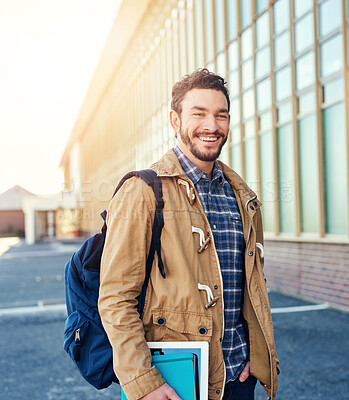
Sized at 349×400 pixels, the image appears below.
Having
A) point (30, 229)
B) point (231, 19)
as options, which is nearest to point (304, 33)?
point (231, 19)

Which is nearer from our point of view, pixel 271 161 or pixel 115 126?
pixel 271 161

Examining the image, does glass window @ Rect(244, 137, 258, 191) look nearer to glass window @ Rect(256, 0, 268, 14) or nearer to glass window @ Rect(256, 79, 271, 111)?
glass window @ Rect(256, 79, 271, 111)

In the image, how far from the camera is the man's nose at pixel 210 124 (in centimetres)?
201

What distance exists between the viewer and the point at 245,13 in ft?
39.5

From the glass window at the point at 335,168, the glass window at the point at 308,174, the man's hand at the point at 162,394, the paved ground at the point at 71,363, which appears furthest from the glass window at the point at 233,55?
the man's hand at the point at 162,394

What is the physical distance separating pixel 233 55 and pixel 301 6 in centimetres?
358

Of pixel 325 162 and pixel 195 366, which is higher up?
pixel 325 162

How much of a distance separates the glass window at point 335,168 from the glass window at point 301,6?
7.08 feet

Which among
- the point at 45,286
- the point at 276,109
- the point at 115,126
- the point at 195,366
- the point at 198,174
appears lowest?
the point at 45,286

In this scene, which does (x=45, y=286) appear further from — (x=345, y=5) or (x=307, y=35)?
(x=345, y=5)

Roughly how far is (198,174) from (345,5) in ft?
24.1

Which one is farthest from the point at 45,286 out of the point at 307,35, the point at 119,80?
the point at 119,80

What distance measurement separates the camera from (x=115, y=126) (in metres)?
33.1

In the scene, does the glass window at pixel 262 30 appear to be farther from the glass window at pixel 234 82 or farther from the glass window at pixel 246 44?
the glass window at pixel 234 82
